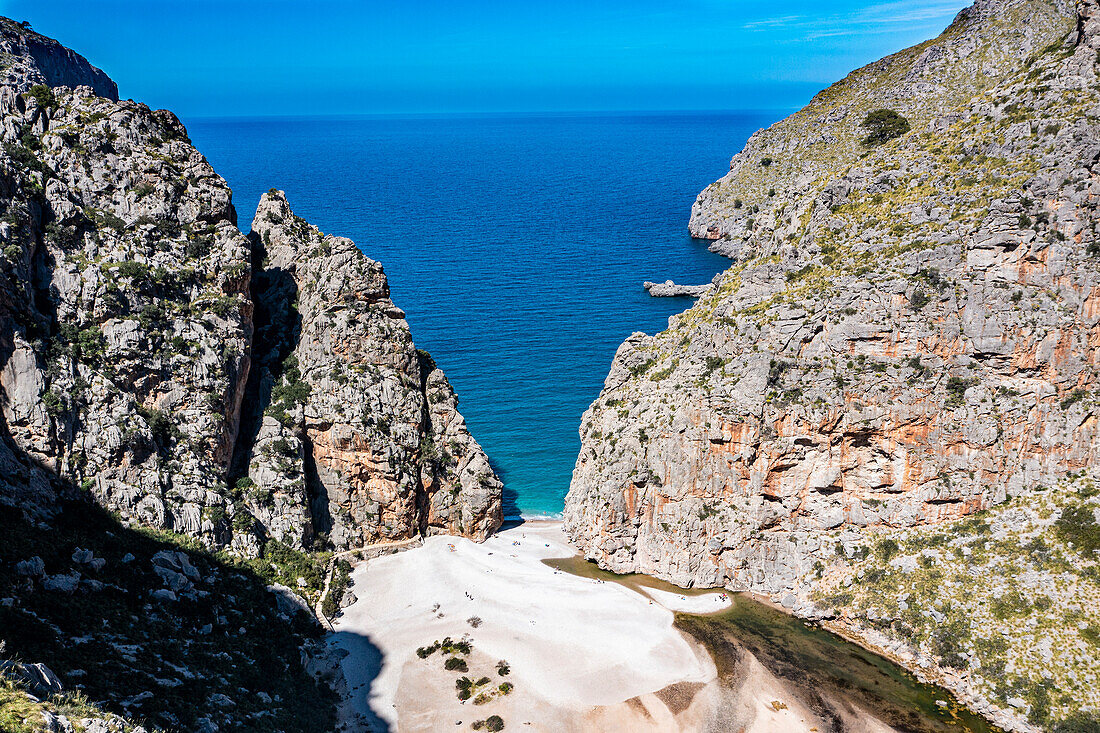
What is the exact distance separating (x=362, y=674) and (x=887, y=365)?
38602 millimetres

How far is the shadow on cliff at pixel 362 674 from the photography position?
4356 centimetres

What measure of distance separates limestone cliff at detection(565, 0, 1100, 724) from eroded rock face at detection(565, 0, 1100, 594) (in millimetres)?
134

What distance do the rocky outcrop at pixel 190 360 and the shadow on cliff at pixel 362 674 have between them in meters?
9.45

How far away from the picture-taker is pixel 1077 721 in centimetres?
3959

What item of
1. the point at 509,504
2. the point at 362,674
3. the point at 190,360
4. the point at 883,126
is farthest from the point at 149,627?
the point at 883,126

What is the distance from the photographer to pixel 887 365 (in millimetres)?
51562

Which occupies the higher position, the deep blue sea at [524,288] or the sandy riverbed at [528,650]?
the deep blue sea at [524,288]

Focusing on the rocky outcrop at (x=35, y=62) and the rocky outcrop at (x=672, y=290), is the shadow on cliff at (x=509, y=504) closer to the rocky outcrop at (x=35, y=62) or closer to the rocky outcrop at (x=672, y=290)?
the rocky outcrop at (x=35, y=62)

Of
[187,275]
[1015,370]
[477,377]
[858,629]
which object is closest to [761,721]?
[858,629]

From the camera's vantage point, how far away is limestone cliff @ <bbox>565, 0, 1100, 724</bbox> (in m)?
49.3

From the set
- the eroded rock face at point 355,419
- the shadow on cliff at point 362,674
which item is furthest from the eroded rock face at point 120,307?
the shadow on cliff at point 362,674

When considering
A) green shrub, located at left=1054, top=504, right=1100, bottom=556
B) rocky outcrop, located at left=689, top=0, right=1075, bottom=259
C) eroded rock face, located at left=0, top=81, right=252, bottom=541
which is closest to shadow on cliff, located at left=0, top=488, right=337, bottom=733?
eroded rock face, located at left=0, top=81, right=252, bottom=541

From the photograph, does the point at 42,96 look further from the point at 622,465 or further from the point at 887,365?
the point at 887,365

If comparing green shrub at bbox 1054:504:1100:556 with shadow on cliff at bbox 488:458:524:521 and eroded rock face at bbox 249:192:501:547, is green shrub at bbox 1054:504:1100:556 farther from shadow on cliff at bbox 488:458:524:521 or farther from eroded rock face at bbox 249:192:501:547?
shadow on cliff at bbox 488:458:524:521
